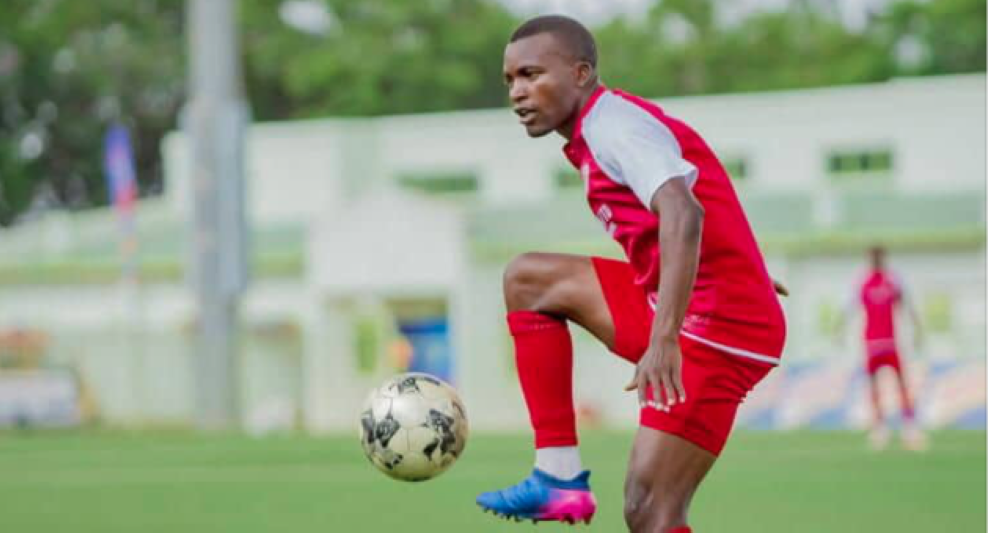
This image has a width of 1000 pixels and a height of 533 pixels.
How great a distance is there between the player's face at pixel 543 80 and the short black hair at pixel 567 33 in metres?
0.02

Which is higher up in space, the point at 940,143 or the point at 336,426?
the point at 940,143

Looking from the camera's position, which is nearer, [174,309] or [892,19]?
[174,309]

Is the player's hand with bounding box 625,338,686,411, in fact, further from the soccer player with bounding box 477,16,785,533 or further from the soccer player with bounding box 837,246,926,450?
the soccer player with bounding box 837,246,926,450

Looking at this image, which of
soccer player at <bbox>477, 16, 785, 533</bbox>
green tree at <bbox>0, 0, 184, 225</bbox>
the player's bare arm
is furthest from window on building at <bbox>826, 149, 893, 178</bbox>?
the player's bare arm

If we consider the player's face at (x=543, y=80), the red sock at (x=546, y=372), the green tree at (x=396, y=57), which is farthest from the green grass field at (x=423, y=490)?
the green tree at (x=396, y=57)

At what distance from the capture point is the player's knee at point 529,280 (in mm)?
6926

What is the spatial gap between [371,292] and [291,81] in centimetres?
1898

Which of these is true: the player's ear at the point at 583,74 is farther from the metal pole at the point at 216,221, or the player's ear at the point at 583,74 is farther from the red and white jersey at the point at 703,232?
the metal pole at the point at 216,221

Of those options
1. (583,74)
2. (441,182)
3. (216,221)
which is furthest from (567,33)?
(441,182)

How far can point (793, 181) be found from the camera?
Result: 136 ft

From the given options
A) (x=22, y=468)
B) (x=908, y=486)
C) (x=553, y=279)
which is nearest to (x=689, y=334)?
(x=553, y=279)

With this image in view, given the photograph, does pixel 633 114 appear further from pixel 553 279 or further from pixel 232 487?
pixel 232 487

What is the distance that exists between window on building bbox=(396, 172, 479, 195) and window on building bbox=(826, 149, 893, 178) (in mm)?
8072

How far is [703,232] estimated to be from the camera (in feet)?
21.0
